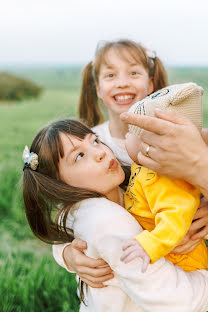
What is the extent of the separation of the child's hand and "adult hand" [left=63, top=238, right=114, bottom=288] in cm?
31

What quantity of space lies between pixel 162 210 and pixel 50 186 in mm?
611

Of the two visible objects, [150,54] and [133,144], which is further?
[150,54]

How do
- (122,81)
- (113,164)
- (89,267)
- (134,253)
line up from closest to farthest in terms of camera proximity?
(134,253) < (89,267) < (113,164) < (122,81)

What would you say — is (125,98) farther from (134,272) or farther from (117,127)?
(134,272)

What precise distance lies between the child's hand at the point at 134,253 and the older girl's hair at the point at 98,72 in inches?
68.2

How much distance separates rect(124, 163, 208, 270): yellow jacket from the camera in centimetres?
148

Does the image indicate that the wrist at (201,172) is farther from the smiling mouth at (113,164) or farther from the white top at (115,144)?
the white top at (115,144)

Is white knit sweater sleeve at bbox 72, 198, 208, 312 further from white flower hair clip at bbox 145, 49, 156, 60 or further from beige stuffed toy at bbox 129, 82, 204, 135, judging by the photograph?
white flower hair clip at bbox 145, 49, 156, 60

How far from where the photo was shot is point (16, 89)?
14.7m

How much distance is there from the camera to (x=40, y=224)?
A: 219 centimetres

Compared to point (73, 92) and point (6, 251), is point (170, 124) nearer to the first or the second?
point (6, 251)

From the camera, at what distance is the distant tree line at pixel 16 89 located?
1427 centimetres

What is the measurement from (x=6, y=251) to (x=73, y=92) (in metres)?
9.28

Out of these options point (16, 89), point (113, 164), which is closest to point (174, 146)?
point (113, 164)
